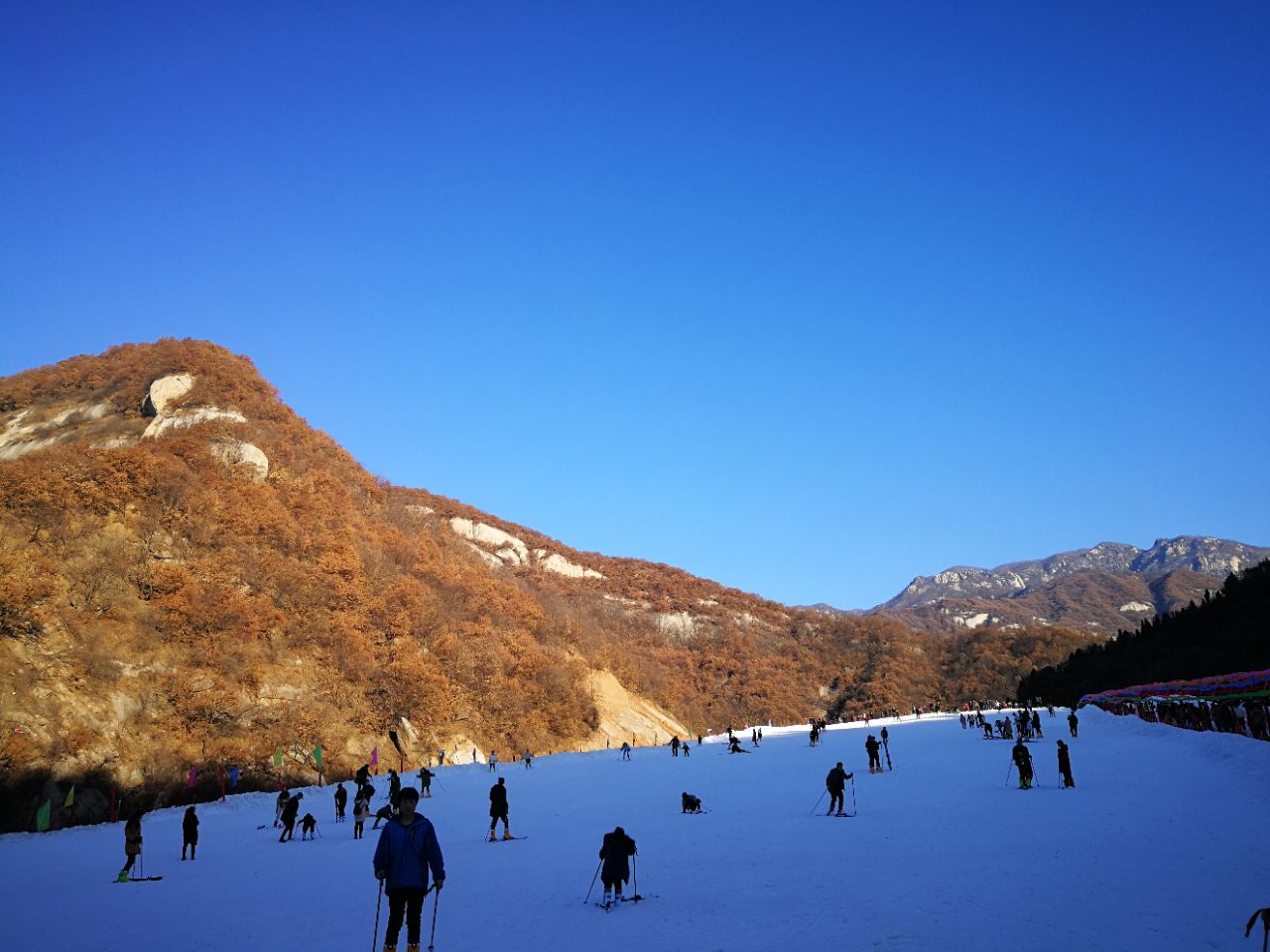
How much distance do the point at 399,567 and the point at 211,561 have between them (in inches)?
660

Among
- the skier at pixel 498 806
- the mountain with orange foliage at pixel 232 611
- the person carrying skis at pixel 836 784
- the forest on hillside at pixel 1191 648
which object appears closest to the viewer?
the skier at pixel 498 806

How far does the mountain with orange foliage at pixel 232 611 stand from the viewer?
33.3m

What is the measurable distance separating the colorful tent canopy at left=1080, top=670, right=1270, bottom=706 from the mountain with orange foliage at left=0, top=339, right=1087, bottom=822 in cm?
3741

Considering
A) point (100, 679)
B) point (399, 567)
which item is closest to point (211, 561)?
point (100, 679)

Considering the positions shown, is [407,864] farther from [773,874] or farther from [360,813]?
[360,813]

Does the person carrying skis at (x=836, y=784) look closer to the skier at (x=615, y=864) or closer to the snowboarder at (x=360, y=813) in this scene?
the skier at (x=615, y=864)

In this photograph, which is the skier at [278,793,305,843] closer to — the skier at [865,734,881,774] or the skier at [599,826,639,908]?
the skier at [599,826,639,908]

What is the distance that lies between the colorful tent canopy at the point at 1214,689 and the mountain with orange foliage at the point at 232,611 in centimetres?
3741

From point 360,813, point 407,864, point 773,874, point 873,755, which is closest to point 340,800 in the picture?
point 360,813

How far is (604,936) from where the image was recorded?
949 centimetres

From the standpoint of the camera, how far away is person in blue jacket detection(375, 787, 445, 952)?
7734mm

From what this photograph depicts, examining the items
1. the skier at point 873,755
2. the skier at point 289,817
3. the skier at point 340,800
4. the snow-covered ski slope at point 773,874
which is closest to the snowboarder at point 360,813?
the snow-covered ski slope at point 773,874

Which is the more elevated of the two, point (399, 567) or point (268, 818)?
point (399, 567)

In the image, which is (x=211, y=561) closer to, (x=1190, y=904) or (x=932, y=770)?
(x=932, y=770)
